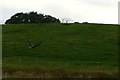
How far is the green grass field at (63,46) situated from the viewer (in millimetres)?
72062

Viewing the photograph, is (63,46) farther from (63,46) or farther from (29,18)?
(29,18)

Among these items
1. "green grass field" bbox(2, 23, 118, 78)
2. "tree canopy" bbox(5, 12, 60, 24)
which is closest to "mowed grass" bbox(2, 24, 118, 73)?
"green grass field" bbox(2, 23, 118, 78)

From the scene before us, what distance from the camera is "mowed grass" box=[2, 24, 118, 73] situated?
72.1m

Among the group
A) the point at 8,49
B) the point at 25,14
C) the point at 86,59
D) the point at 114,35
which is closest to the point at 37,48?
the point at 8,49

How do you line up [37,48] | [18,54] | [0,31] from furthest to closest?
[0,31] → [37,48] → [18,54]

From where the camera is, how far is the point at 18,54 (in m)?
84.4

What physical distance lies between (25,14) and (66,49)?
81.5m

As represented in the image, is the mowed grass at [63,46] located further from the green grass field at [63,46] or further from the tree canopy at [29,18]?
the tree canopy at [29,18]

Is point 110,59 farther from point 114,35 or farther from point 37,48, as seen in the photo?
point 114,35

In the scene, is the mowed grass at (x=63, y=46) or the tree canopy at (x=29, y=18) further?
the tree canopy at (x=29, y=18)

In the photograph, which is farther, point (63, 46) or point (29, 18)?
point (29, 18)

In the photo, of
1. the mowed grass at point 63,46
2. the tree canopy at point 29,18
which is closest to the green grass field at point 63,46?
the mowed grass at point 63,46

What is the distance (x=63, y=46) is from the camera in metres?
92.9

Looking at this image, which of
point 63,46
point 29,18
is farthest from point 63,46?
point 29,18
